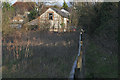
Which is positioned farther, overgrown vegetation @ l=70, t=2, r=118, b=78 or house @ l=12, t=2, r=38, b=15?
house @ l=12, t=2, r=38, b=15

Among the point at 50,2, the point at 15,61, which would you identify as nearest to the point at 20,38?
the point at 15,61

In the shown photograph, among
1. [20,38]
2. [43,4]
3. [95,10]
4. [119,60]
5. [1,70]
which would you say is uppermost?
[43,4]

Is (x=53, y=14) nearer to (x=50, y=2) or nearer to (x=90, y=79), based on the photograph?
(x=50, y=2)

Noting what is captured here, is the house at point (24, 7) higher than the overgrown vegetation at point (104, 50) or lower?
higher

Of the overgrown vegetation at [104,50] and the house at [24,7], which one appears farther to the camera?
the house at [24,7]

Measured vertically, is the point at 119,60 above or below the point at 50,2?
below

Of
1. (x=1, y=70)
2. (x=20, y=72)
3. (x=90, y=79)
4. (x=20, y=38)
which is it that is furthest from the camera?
(x=20, y=38)

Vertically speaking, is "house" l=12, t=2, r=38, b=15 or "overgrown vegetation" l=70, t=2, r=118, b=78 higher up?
"house" l=12, t=2, r=38, b=15

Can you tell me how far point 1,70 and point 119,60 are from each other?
16.9 ft

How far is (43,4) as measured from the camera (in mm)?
38688

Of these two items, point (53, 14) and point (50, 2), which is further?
point (50, 2)

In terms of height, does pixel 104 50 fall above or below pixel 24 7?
below

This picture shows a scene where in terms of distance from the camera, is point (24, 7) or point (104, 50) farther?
point (24, 7)

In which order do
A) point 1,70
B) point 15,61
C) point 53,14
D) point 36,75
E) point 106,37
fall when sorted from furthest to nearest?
point 53,14 < point 106,37 < point 15,61 < point 1,70 < point 36,75
